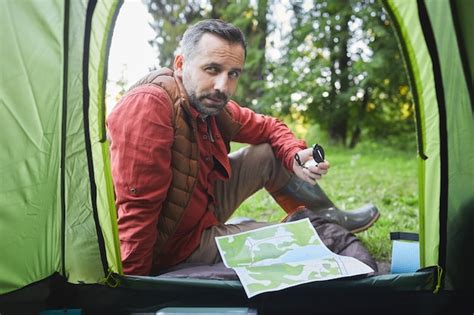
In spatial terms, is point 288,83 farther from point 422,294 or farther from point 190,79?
point 422,294

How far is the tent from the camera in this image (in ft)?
3.87

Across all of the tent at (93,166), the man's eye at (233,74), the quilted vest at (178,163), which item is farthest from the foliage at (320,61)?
the tent at (93,166)

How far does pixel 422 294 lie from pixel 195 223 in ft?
2.18

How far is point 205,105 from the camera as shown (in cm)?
156

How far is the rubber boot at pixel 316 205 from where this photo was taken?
6.12ft

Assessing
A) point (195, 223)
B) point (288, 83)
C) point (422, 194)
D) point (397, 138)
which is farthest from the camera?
point (397, 138)

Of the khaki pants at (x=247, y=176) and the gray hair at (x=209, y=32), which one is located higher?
the gray hair at (x=209, y=32)

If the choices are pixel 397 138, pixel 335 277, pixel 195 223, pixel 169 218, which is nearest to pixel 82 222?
pixel 169 218

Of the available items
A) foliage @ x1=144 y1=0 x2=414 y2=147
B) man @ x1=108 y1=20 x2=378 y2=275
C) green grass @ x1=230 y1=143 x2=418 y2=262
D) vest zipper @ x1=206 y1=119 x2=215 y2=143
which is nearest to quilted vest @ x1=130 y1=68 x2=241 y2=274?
man @ x1=108 y1=20 x2=378 y2=275

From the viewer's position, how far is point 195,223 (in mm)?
1573

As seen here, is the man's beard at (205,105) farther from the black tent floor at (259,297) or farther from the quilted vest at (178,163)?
the black tent floor at (259,297)

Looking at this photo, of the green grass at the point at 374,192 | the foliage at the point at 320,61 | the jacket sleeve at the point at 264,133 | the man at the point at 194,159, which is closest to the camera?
the man at the point at 194,159

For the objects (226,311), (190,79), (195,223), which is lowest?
(226,311)

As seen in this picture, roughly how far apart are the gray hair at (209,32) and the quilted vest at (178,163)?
0.14 meters
